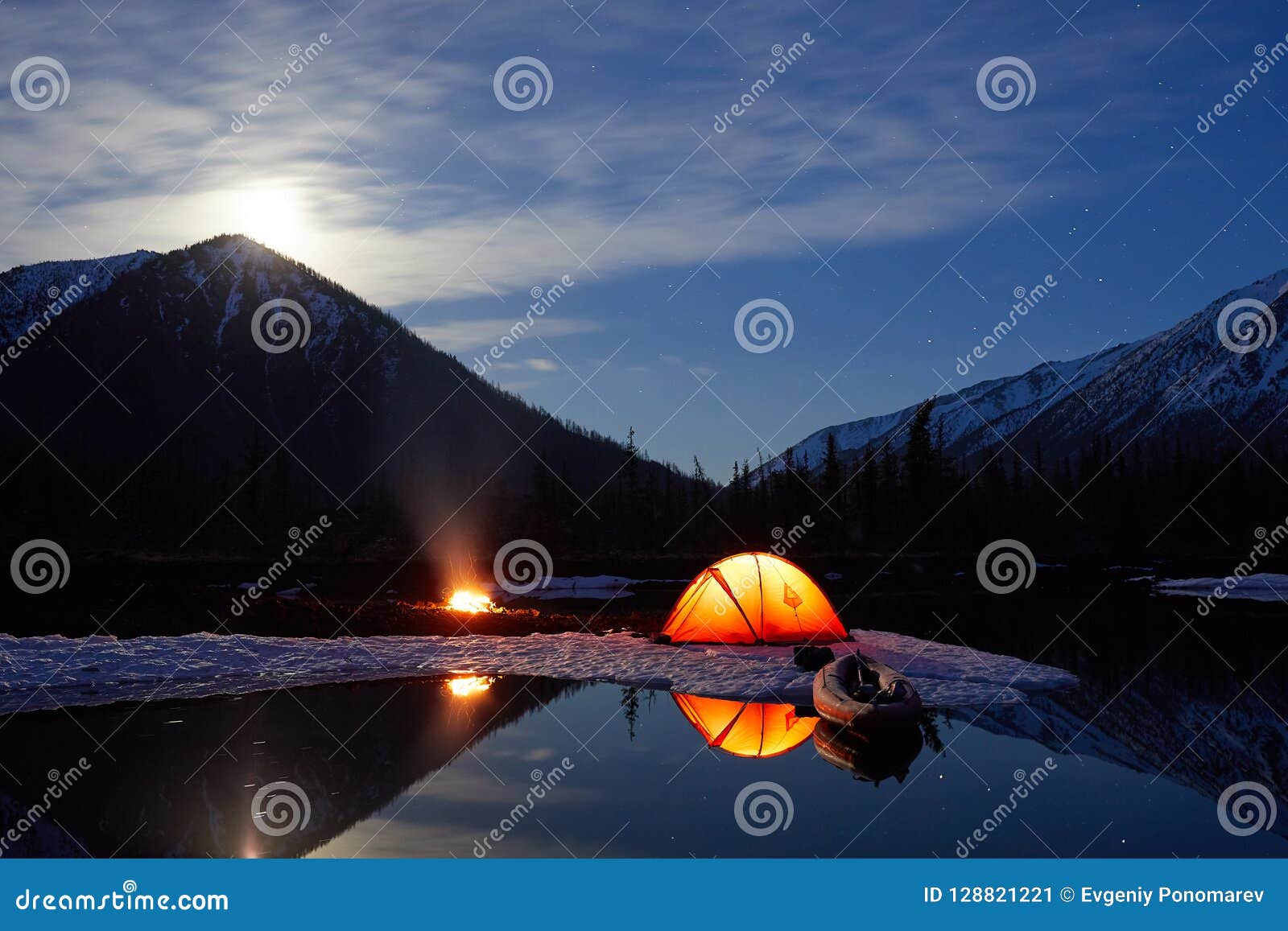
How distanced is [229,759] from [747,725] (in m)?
8.02

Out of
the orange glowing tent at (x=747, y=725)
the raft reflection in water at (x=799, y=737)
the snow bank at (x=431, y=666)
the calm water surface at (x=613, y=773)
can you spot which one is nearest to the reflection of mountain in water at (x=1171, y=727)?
the calm water surface at (x=613, y=773)

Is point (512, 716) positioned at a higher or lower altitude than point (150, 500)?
lower

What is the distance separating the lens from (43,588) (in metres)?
65.1

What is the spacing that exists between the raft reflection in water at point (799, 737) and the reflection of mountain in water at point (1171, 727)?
2.28 metres

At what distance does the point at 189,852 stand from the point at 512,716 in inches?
314

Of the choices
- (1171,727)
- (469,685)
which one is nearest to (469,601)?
(469,685)

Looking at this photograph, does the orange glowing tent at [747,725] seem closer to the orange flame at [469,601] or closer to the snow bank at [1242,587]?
the orange flame at [469,601]

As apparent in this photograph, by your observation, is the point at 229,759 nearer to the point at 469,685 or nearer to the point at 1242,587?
the point at 469,685

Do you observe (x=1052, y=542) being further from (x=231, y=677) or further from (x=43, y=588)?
(x=231, y=677)

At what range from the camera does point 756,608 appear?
25.0m

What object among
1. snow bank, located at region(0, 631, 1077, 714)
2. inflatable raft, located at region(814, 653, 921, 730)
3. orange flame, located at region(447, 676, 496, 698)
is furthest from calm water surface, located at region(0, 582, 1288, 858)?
snow bank, located at region(0, 631, 1077, 714)

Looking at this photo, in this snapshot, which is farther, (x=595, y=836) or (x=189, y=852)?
(x=595, y=836)

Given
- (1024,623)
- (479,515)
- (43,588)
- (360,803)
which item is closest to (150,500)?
(479,515)

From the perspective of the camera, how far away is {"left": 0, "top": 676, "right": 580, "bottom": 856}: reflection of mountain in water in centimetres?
1090
